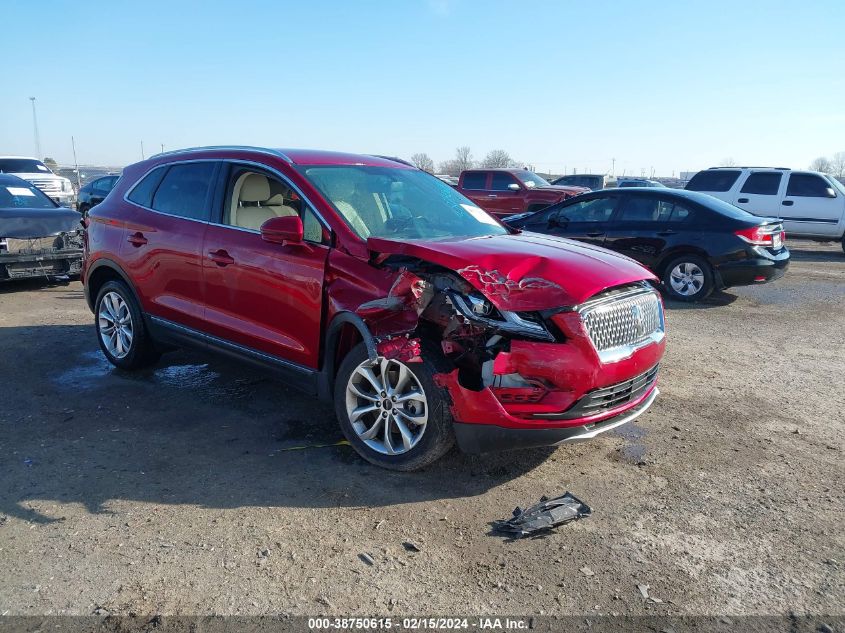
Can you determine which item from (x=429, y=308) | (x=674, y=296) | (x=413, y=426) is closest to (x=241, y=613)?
(x=413, y=426)

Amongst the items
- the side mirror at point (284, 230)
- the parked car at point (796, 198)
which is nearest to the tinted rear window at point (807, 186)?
the parked car at point (796, 198)

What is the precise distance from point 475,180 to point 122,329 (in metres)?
14.2

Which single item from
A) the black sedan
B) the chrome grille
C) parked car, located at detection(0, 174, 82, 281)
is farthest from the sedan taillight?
parked car, located at detection(0, 174, 82, 281)

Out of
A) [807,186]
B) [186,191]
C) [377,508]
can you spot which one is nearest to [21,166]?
[186,191]

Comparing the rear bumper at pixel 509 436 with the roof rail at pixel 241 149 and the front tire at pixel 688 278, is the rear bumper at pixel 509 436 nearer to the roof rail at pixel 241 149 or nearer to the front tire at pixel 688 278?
the roof rail at pixel 241 149

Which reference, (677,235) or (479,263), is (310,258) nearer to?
(479,263)

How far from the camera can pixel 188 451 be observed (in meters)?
4.30

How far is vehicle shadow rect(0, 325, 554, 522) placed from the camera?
12.3 ft

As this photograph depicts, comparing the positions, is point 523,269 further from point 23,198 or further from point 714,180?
point 714,180

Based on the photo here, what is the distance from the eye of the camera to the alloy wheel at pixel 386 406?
380 cm

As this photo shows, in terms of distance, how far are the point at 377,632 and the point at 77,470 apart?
235cm

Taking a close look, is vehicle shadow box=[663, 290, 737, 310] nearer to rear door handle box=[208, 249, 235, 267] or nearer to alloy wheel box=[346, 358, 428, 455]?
alloy wheel box=[346, 358, 428, 455]

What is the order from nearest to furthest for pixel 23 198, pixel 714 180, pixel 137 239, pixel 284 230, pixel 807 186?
pixel 284 230, pixel 137 239, pixel 23 198, pixel 807 186, pixel 714 180

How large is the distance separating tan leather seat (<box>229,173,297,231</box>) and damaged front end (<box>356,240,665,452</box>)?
1576 mm
